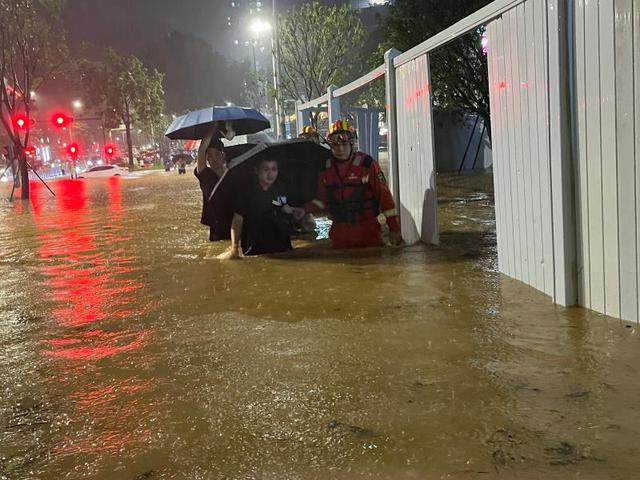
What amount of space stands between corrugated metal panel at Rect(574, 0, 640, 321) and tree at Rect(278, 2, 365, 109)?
775 inches

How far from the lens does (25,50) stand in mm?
22766

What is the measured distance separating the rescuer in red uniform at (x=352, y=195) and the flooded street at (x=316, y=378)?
1.09 m

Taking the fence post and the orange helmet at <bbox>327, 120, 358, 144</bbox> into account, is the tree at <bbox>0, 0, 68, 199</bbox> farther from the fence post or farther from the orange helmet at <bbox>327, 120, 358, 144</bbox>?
the orange helmet at <bbox>327, 120, 358, 144</bbox>

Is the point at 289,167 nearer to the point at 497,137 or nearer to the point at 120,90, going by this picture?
the point at 497,137

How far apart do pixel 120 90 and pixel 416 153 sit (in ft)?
150

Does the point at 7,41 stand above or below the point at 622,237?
above

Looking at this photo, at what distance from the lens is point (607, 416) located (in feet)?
9.66

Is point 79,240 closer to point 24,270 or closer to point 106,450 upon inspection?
point 24,270

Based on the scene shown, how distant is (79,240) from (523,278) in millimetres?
7138

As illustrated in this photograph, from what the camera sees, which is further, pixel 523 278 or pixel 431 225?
pixel 431 225

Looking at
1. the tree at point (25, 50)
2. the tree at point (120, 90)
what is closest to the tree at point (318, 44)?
the tree at point (25, 50)

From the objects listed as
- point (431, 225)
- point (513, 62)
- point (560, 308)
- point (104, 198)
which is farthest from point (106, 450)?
point (104, 198)

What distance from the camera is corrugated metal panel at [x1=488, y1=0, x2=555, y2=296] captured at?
493 centimetres

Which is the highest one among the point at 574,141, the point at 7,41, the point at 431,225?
the point at 7,41
